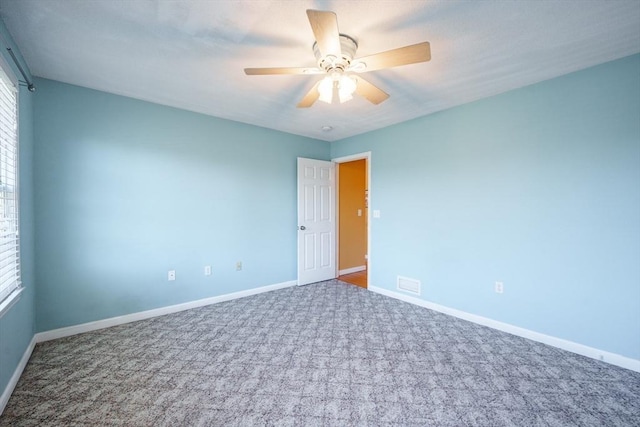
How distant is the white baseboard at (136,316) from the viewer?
2532mm

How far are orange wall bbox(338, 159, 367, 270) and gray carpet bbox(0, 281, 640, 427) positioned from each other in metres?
2.19

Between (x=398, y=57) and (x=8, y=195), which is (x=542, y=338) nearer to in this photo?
(x=398, y=57)

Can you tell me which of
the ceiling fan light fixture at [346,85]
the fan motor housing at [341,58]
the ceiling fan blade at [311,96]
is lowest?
the ceiling fan light fixture at [346,85]

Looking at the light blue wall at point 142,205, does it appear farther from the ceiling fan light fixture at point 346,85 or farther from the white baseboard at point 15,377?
the ceiling fan light fixture at point 346,85

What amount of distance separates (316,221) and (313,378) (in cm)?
268

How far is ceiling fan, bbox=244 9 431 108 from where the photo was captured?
142cm

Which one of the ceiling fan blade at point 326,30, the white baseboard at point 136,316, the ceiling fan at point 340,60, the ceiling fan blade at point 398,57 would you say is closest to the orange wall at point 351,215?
the white baseboard at point 136,316

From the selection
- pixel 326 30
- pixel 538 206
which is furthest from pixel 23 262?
pixel 538 206

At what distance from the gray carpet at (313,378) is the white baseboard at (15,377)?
0.15ft

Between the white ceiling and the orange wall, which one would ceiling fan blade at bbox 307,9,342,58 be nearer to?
the white ceiling

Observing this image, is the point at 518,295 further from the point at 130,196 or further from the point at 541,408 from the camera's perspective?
the point at 130,196

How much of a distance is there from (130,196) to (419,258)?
3444 millimetres

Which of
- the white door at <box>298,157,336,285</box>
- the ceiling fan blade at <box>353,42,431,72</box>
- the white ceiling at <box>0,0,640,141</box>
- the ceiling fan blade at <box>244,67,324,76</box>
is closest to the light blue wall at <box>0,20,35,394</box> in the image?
the white ceiling at <box>0,0,640,141</box>

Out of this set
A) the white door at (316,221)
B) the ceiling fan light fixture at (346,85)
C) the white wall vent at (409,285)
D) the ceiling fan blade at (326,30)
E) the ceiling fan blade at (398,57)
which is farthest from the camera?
the white door at (316,221)
